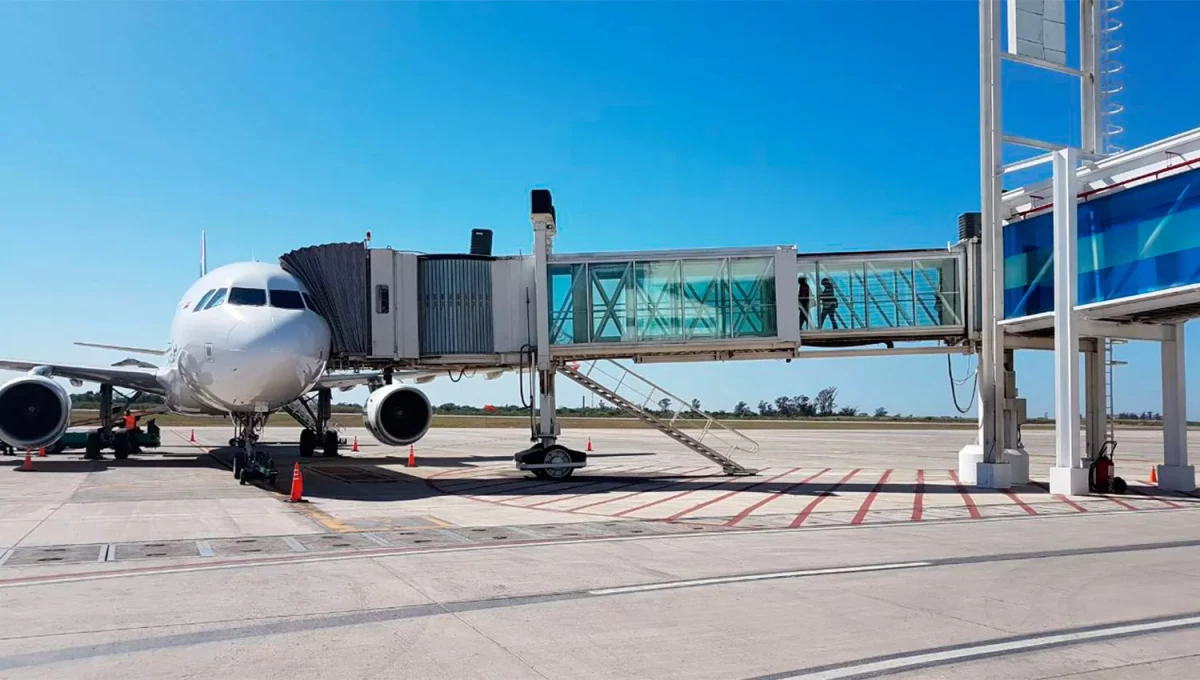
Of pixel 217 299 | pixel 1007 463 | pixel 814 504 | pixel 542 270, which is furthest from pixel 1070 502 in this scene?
pixel 217 299

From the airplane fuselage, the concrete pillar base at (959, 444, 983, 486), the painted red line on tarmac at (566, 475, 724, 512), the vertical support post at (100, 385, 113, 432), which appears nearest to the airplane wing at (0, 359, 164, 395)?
the vertical support post at (100, 385, 113, 432)

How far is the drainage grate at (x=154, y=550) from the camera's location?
10758 millimetres

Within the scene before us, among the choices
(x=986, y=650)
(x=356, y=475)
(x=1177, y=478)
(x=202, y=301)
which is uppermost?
(x=202, y=301)

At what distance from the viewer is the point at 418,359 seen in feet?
72.3

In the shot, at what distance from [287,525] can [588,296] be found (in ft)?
32.8

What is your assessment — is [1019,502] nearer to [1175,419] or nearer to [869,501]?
[869,501]

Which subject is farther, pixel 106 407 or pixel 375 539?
pixel 106 407

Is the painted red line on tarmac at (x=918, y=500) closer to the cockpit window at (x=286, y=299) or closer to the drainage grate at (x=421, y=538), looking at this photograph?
the drainage grate at (x=421, y=538)

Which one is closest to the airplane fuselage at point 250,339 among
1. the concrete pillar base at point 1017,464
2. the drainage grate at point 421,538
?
the drainage grate at point 421,538

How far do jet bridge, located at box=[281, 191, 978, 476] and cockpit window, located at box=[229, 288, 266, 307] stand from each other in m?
2.29

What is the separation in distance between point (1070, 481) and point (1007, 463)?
6.94ft

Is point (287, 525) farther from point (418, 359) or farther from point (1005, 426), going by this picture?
point (1005, 426)

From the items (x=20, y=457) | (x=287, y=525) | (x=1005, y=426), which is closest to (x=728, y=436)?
(x=1005, y=426)

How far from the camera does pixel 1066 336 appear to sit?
19125 mm
